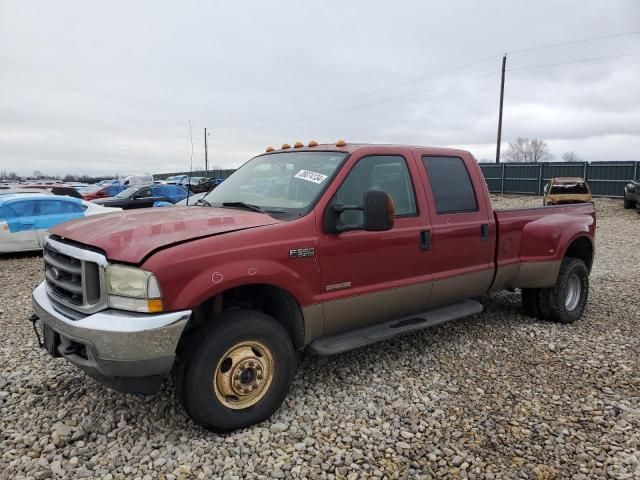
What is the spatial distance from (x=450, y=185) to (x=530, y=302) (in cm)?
207

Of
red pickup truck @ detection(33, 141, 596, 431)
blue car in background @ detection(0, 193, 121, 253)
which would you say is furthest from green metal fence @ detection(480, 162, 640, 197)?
red pickup truck @ detection(33, 141, 596, 431)

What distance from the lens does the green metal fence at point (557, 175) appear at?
979 inches

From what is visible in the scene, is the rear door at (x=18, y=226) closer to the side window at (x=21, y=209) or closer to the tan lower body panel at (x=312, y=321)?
the side window at (x=21, y=209)

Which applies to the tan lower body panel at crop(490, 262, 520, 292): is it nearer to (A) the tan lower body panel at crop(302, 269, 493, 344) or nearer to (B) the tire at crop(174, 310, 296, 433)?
(A) the tan lower body panel at crop(302, 269, 493, 344)

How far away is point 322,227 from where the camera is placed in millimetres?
3488

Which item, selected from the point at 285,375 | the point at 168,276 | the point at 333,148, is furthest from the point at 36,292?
the point at 333,148

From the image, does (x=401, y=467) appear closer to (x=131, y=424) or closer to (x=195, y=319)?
(x=195, y=319)

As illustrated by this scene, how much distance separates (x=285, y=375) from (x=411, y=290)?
137 cm

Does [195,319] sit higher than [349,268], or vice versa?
[349,268]

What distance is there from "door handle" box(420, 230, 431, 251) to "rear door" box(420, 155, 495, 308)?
0.18 ft

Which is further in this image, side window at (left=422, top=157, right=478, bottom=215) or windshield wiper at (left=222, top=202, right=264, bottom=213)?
side window at (left=422, top=157, right=478, bottom=215)

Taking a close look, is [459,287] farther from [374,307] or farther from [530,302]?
[530,302]

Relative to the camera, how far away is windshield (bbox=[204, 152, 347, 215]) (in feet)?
12.2

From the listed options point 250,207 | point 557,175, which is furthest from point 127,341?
point 557,175
